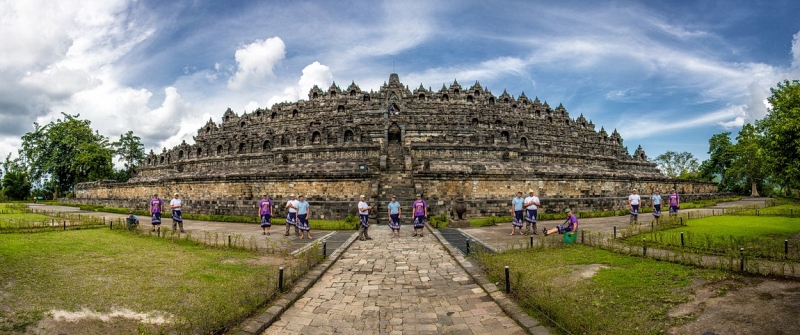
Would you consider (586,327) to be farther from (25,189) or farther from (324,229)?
(25,189)

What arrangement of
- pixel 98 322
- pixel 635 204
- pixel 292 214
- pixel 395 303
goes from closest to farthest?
pixel 98 322, pixel 395 303, pixel 292 214, pixel 635 204

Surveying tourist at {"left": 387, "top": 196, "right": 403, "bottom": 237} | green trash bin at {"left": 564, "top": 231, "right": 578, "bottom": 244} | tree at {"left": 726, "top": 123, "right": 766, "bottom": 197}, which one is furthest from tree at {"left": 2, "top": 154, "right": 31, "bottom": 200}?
tree at {"left": 726, "top": 123, "right": 766, "bottom": 197}

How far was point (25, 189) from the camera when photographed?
49531 mm

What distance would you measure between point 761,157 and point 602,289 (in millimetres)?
14384

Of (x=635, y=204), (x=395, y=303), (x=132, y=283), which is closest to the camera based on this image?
(x=395, y=303)

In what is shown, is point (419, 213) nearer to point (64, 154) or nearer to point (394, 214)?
point (394, 214)

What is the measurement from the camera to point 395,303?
6.63m

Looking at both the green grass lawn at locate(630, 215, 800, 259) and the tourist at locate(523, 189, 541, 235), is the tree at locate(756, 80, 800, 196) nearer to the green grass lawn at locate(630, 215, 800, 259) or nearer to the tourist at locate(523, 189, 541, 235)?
the green grass lawn at locate(630, 215, 800, 259)

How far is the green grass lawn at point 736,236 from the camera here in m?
8.95

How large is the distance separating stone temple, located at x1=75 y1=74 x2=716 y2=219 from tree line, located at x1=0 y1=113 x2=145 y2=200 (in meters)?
7.33

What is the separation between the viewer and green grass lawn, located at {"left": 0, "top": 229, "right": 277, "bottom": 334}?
17.5ft

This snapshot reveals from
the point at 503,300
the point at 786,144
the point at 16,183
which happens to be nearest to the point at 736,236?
the point at 786,144

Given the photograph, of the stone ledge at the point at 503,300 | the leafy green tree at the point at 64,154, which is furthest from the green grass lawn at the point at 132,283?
the leafy green tree at the point at 64,154

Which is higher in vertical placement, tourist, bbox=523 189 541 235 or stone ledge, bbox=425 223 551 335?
tourist, bbox=523 189 541 235
